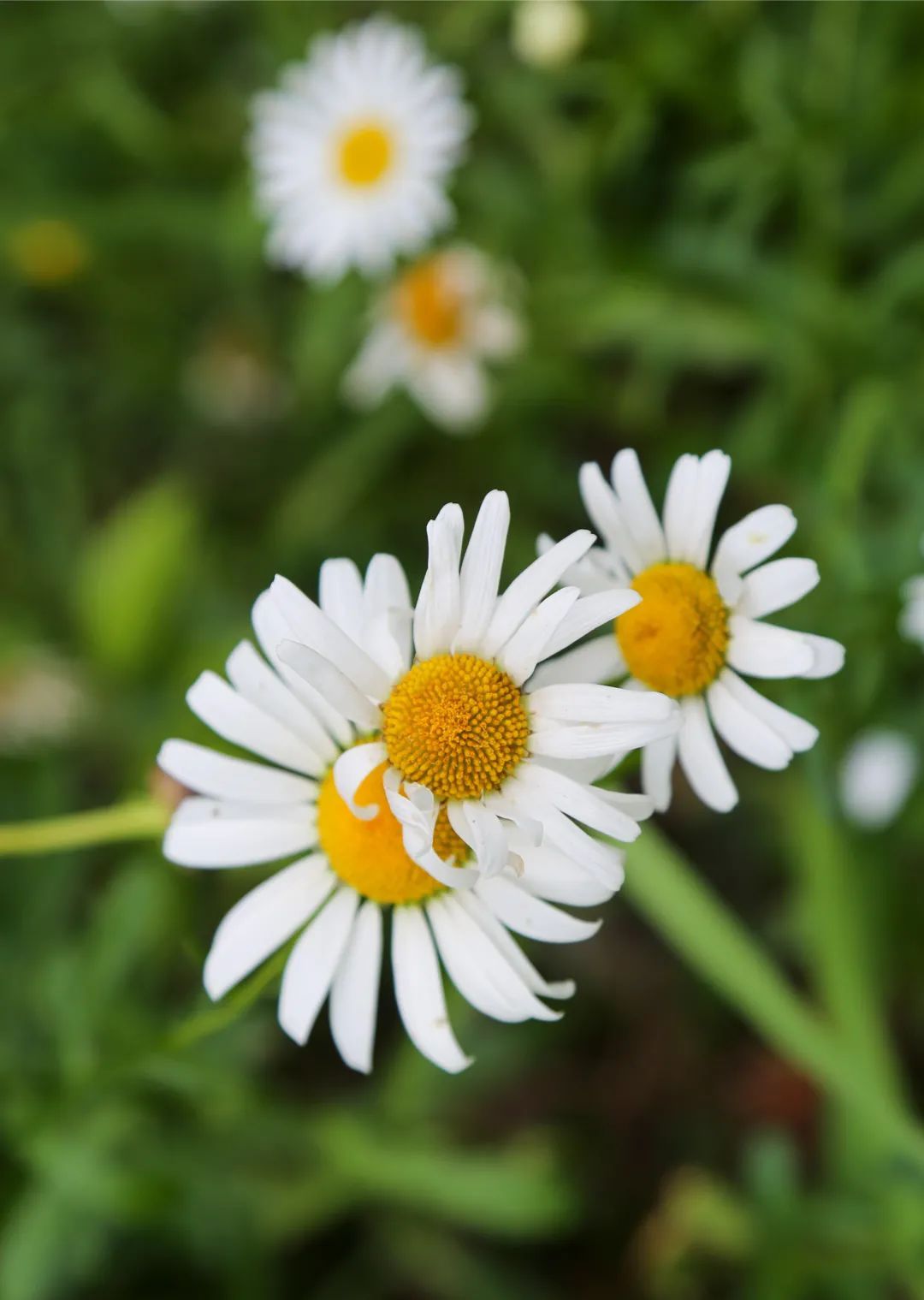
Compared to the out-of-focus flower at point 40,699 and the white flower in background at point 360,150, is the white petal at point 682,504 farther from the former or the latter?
the out-of-focus flower at point 40,699

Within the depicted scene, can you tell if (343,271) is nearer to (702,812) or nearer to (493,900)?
(702,812)

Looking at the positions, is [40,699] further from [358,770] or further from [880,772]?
[358,770]

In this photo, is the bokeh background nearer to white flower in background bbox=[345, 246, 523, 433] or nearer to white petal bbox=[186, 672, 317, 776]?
white flower in background bbox=[345, 246, 523, 433]

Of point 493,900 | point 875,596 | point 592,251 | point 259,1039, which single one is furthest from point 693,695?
point 592,251

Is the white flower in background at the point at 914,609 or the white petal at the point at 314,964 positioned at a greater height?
the white flower in background at the point at 914,609

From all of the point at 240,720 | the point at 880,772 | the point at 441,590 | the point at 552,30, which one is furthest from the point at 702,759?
the point at 552,30

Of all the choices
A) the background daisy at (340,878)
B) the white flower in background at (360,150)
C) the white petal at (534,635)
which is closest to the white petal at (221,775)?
the background daisy at (340,878)
